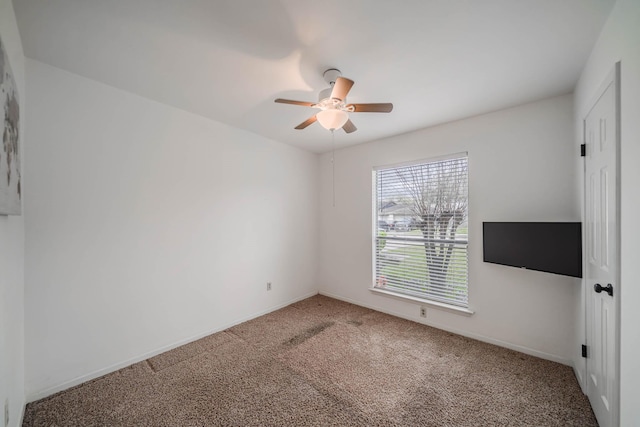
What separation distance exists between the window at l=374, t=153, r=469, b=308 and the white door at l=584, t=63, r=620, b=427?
112cm

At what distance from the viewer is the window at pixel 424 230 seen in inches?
118

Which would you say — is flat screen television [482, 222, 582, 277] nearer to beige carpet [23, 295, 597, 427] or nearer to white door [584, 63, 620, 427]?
white door [584, 63, 620, 427]

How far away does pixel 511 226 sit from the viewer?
7.97ft

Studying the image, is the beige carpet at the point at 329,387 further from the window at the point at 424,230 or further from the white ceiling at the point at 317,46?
the white ceiling at the point at 317,46

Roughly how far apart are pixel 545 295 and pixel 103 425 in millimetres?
3815

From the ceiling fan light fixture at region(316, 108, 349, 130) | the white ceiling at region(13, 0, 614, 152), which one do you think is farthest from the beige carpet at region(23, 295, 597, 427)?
the white ceiling at region(13, 0, 614, 152)

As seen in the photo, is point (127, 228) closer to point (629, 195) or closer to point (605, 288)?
point (629, 195)

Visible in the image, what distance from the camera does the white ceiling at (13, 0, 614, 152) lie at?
1415 mm

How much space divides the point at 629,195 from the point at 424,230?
207cm

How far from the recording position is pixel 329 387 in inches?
80.8

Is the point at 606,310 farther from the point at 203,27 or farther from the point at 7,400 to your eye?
the point at 7,400

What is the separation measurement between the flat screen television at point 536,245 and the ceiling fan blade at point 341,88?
204 centimetres

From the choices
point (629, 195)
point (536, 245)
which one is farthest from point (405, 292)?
point (629, 195)

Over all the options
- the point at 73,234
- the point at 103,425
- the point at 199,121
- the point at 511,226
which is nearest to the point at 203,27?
the point at 199,121
